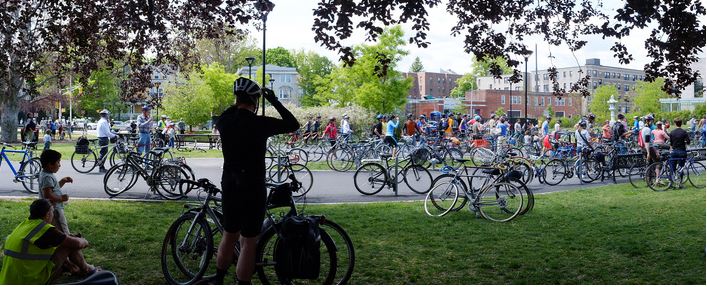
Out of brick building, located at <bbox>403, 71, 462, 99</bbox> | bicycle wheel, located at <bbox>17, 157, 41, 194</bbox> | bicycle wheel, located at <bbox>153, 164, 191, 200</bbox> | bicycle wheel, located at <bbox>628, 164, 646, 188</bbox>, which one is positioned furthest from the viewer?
brick building, located at <bbox>403, 71, 462, 99</bbox>

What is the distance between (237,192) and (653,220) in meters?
7.99

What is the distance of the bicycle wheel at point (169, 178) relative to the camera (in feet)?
42.6

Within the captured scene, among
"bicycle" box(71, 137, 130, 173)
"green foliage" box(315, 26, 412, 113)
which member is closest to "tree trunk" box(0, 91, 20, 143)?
"green foliage" box(315, 26, 412, 113)

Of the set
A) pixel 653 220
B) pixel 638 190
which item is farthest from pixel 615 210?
pixel 638 190

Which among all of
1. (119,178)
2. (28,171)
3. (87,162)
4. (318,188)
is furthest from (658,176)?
(87,162)

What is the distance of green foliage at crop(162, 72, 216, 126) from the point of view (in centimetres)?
4612

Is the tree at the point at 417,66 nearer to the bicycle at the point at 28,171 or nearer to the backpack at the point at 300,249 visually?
the bicycle at the point at 28,171

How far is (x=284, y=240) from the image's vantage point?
17.8ft

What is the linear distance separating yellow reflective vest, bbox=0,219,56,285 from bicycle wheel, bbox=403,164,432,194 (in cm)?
1007

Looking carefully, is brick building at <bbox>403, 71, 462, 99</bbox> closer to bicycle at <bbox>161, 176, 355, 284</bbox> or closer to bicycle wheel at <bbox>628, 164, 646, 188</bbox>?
bicycle wheel at <bbox>628, 164, 646, 188</bbox>

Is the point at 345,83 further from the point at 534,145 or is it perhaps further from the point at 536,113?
the point at 536,113

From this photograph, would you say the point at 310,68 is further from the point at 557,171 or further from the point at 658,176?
the point at 658,176

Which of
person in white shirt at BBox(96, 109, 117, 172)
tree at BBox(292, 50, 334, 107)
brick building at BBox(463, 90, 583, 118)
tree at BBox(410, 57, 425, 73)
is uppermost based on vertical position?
tree at BBox(410, 57, 425, 73)

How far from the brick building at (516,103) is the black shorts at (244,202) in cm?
9690
